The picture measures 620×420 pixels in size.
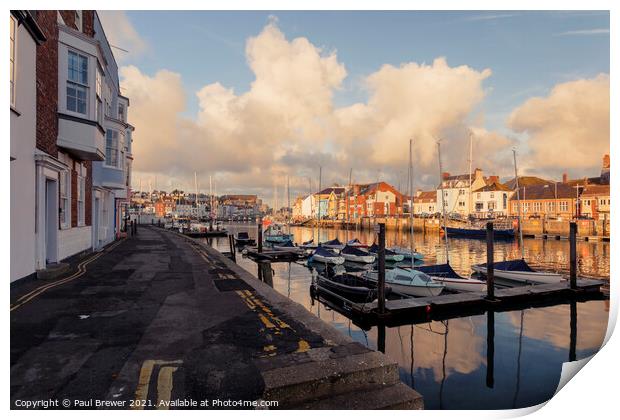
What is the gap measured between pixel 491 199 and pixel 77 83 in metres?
110

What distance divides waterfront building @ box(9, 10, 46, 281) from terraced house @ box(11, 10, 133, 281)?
0.11 feet

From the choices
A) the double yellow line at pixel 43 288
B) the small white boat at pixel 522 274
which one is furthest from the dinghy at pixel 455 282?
the double yellow line at pixel 43 288

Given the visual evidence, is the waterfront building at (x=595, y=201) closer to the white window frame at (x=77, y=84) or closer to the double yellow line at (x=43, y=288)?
the white window frame at (x=77, y=84)

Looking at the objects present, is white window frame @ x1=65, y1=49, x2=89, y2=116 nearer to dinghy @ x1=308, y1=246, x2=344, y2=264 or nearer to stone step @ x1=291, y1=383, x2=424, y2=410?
stone step @ x1=291, y1=383, x2=424, y2=410

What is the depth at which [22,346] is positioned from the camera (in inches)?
284

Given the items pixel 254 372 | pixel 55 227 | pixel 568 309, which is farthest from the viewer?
pixel 568 309

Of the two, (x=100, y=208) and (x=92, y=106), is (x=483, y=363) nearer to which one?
(x=92, y=106)

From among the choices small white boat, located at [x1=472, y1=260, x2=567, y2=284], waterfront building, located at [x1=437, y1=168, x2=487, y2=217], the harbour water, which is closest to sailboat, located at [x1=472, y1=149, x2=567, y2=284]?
small white boat, located at [x1=472, y1=260, x2=567, y2=284]

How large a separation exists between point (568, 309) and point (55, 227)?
A: 26045 mm

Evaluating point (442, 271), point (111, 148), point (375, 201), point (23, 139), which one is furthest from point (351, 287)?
point (375, 201)

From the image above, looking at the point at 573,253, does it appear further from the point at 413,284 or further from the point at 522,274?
the point at 413,284

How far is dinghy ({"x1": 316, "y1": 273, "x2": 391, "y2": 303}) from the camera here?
19375 millimetres

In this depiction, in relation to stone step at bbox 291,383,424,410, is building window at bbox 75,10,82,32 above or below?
above

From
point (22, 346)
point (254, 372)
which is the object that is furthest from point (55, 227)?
point (254, 372)
